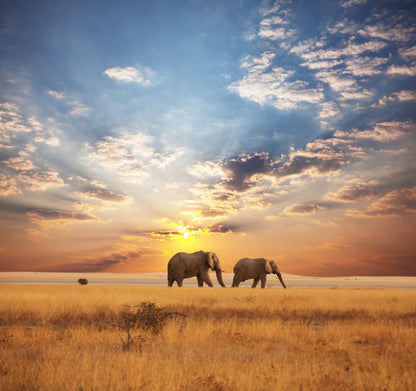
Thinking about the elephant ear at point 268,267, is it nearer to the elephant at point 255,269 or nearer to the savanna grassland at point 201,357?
the elephant at point 255,269

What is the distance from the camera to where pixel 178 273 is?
38281 millimetres

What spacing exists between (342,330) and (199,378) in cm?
797

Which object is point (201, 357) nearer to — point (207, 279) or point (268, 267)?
point (207, 279)

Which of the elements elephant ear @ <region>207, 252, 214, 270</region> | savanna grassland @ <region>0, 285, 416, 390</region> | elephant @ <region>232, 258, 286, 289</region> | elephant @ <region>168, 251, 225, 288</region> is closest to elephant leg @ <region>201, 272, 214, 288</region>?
elephant @ <region>168, 251, 225, 288</region>

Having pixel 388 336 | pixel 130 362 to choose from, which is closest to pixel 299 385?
pixel 130 362

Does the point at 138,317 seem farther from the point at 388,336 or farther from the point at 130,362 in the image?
the point at 388,336

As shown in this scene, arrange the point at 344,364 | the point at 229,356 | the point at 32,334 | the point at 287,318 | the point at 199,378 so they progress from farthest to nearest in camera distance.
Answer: the point at 287,318
the point at 32,334
the point at 229,356
the point at 344,364
the point at 199,378

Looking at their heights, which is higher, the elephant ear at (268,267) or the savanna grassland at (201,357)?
the elephant ear at (268,267)

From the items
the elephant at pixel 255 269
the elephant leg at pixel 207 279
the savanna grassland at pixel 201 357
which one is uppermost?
the elephant at pixel 255 269

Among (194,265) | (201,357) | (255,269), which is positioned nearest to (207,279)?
(194,265)

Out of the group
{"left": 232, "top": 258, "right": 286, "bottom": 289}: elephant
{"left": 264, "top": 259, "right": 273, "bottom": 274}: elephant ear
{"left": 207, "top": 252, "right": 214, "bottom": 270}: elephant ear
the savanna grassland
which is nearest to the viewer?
the savanna grassland

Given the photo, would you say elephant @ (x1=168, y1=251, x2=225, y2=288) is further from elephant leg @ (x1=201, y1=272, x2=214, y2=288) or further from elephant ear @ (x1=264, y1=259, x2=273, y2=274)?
elephant ear @ (x1=264, y1=259, x2=273, y2=274)

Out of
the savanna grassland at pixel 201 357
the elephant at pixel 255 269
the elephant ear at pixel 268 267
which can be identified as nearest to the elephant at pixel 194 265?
the elephant at pixel 255 269

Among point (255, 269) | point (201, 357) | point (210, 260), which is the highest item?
point (210, 260)
